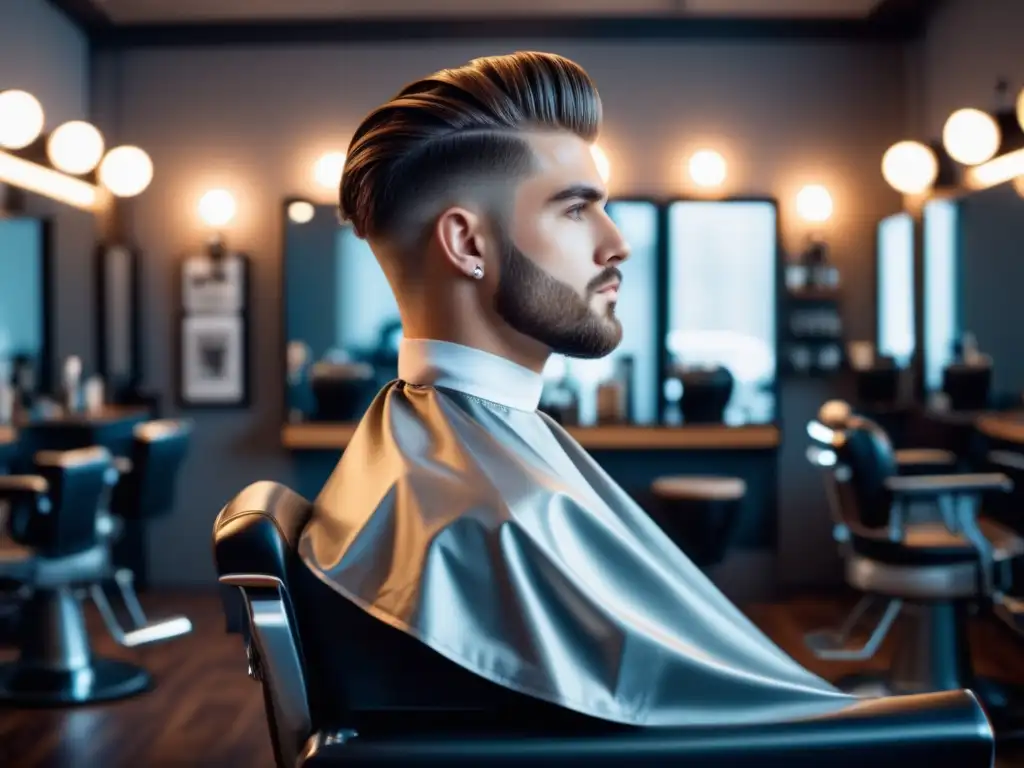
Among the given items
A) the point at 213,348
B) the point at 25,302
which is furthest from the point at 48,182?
the point at 213,348

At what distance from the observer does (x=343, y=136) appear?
17.1 feet

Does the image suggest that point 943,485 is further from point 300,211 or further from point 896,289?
point 300,211

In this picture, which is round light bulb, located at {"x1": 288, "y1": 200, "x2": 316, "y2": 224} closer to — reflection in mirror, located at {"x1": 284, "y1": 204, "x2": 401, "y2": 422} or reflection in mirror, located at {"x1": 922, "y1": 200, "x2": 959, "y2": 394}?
reflection in mirror, located at {"x1": 284, "y1": 204, "x2": 401, "y2": 422}

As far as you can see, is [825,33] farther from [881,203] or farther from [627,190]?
[627,190]

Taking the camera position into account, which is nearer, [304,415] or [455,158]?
[455,158]

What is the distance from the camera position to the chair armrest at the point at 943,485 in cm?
310

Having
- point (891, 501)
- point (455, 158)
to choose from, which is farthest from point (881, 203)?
point (455, 158)

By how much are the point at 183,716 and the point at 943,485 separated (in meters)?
2.35

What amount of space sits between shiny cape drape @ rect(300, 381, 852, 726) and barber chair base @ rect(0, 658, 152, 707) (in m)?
3.00

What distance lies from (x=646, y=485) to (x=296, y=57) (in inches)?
104

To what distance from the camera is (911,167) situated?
459cm

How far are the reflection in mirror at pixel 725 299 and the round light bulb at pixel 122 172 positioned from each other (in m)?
2.40

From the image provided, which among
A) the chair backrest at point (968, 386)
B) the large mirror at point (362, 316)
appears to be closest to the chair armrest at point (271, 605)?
the chair backrest at point (968, 386)

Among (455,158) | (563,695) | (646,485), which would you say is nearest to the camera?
(563,695)
